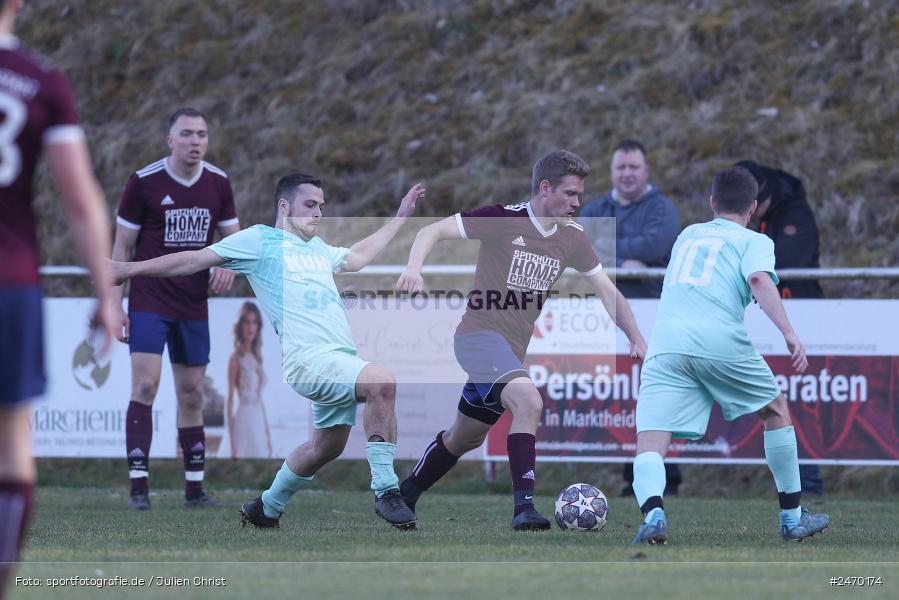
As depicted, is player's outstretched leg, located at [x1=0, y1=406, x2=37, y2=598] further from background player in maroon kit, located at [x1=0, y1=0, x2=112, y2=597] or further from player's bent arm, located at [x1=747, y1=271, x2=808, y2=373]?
player's bent arm, located at [x1=747, y1=271, x2=808, y2=373]

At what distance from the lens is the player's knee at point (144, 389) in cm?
909

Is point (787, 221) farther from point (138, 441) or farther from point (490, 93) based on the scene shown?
point (490, 93)

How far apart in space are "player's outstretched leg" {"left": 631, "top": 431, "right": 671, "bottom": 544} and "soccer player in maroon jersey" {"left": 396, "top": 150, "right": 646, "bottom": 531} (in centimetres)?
86

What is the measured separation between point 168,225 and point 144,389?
1156 mm

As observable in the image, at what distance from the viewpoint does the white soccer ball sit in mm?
7344

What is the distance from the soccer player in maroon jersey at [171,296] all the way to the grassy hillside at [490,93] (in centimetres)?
519

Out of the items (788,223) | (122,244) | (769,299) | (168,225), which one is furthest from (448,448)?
(788,223)

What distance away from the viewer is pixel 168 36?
17.5m

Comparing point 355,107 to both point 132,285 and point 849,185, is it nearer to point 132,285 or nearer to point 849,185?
point 849,185

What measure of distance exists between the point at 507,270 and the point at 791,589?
337cm

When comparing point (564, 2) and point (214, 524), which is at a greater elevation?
point (564, 2)

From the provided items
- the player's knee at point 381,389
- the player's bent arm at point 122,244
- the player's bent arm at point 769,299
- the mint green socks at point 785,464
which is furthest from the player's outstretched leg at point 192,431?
the player's bent arm at point 769,299

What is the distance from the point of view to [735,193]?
702 cm

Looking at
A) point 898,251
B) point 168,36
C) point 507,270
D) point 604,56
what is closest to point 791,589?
point 507,270
